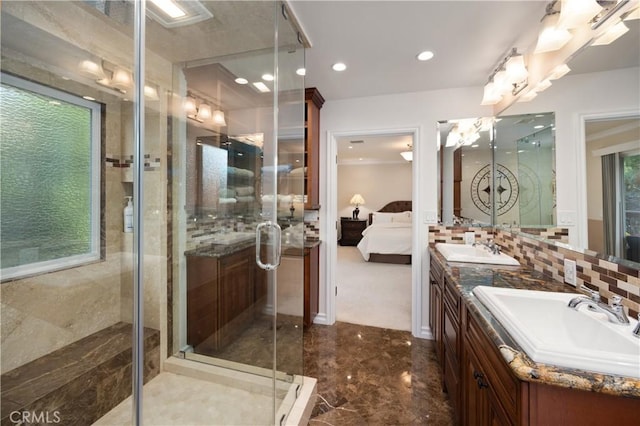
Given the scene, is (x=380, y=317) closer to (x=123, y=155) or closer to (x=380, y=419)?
(x=380, y=419)

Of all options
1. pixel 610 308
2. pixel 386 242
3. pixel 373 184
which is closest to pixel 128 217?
pixel 610 308

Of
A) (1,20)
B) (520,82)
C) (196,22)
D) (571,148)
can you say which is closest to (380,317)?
(571,148)

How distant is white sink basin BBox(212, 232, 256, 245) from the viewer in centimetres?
251

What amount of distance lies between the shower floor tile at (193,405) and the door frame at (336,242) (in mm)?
1226

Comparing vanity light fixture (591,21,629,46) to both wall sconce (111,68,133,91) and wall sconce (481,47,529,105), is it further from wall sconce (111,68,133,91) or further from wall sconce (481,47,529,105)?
wall sconce (111,68,133,91)

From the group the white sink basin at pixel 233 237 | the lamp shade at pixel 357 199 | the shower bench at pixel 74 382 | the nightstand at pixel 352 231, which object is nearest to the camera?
the shower bench at pixel 74 382

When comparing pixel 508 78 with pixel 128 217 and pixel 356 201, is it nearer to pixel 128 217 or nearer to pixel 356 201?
pixel 128 217

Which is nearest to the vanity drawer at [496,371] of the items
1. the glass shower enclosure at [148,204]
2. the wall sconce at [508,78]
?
the glass shower enclosure at [148,204]

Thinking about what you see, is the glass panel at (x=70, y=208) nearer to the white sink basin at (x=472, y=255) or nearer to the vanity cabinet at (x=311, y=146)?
the vanity cabinet at (x=311, y=146)

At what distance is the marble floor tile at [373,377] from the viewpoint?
1.65 meters

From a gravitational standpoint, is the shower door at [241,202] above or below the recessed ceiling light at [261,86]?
below

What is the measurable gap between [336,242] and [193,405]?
177 centimetres

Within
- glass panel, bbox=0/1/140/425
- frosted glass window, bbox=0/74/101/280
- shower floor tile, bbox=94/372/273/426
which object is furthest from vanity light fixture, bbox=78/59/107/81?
shower floor tile, bbox=94/372/273/426

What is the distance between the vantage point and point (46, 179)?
55.8 inches
